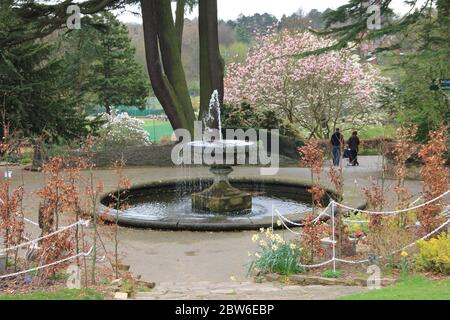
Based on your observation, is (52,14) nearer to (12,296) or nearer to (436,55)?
(436,55)

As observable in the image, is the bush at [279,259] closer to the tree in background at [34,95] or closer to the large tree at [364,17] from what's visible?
the large tree at [364,17]

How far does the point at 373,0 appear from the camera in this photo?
1658 centimetres

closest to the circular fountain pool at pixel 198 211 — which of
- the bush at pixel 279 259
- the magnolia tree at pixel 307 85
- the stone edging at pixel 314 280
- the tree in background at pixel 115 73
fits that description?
the bush at pixel 279 259

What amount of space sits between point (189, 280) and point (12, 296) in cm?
255

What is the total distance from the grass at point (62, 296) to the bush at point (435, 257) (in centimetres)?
400

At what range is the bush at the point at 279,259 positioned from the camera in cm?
784

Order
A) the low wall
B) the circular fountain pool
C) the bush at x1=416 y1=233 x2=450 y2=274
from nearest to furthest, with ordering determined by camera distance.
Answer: the bush at x1=416 y1=233 x2=450 y2=274 < the circular fountain pool < the low wall

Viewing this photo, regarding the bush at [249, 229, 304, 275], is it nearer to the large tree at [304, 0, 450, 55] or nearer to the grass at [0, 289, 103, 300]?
the grass at [0, 289, 103, 300]

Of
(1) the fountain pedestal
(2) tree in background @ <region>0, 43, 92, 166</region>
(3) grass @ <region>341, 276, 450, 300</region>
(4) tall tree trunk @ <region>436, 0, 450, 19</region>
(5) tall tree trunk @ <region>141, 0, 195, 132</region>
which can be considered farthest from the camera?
(5) tall tree trunk @ <region>141, 0, 195, 132</region>

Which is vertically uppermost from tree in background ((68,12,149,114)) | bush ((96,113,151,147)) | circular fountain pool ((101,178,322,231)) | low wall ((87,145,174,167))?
tree in background ((68,12,149,114))

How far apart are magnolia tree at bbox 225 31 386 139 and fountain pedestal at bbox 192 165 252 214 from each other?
579 inches

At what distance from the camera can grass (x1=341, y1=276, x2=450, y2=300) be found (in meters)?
5.70

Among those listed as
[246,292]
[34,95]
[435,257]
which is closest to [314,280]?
[246,292]

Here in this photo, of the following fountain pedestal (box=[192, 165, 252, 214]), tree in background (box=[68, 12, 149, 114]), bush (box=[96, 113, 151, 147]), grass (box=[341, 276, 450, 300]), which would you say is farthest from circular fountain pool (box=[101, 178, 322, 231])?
tree in background (box=[68, 12, 149, 114])
